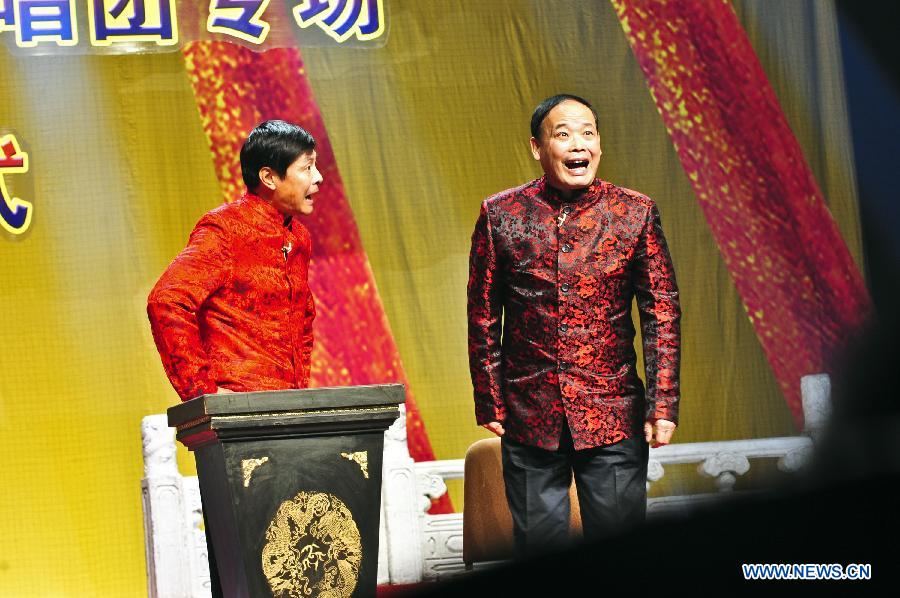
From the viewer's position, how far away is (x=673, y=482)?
4.54 metres

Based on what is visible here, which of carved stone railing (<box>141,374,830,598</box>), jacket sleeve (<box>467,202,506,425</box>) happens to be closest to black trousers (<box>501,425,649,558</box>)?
jacket sleeve (<box>467,202,506,425</box>)

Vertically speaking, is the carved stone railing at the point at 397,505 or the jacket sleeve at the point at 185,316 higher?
the jacket sleeve at the point at 185,316

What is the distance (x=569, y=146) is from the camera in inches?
91.5

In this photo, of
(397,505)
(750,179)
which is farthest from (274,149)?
(750,179)

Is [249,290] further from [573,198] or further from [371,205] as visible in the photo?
[371,205]

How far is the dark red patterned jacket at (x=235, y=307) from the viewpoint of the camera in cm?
206

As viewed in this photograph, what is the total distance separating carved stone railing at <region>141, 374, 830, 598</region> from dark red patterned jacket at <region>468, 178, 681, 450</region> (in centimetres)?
137

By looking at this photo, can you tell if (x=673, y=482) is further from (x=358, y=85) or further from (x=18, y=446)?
(x=18, y=446)

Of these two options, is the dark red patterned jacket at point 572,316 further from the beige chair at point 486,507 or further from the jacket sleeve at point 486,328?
the beige chair at point 486,507

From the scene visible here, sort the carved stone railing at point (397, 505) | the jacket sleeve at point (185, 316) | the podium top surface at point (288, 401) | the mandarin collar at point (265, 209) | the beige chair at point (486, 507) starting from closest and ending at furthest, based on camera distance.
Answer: the podium top surface at point (288, 401), the jacket sleeve at point (185, 316), the mandarin collar at point (265, 209), the beige chair at point (486, 507), the carved stone railing at point (397, 505)

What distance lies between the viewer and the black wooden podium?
6.20ft

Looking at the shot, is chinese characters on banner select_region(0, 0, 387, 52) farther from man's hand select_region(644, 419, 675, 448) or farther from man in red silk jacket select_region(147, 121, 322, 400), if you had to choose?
man's hand select_region(644, 419, 675, 448)

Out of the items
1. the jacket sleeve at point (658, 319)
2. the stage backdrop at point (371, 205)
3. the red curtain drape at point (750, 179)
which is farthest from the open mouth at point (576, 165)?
the red curtain drape at point (750, 179)

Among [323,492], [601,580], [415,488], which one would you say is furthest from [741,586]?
[415,488]
